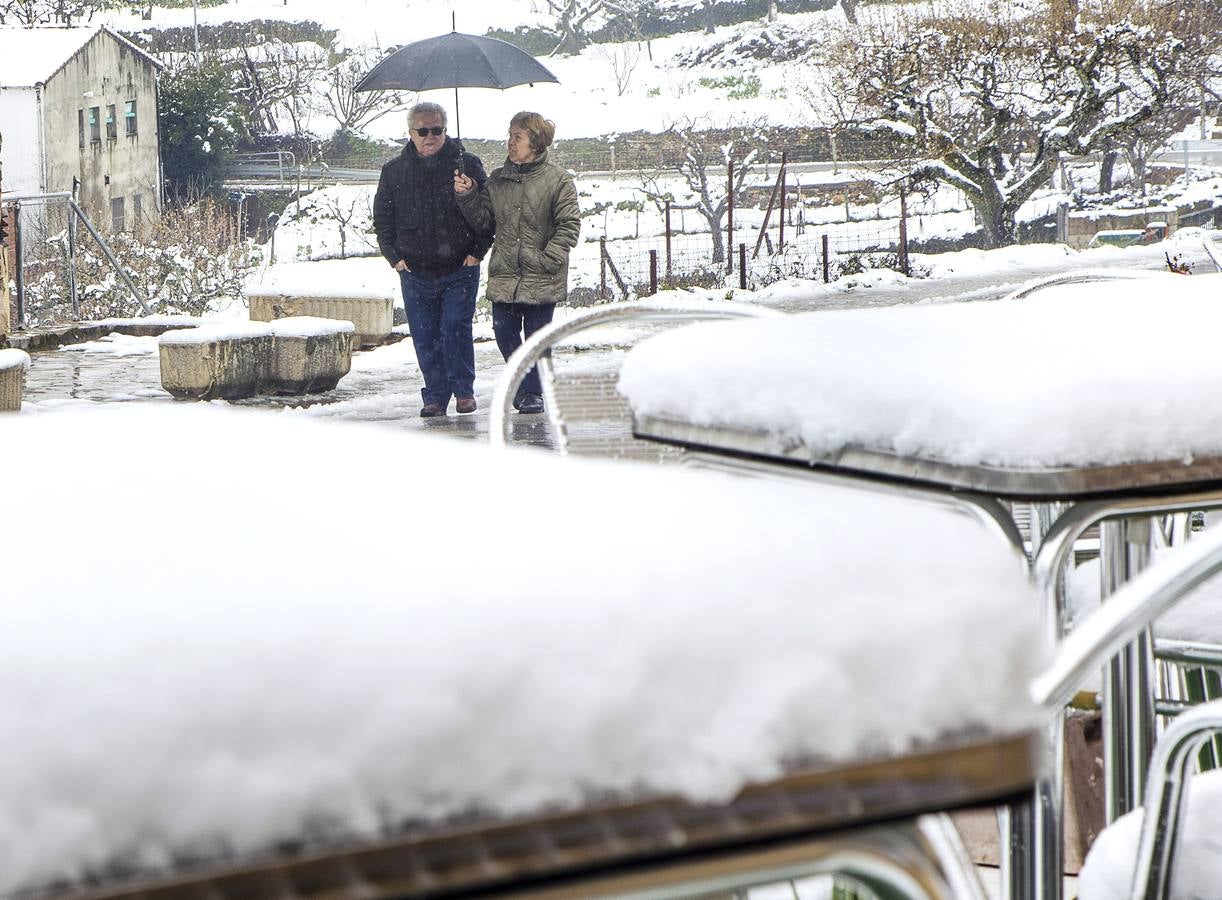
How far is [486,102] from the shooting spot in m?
50.4

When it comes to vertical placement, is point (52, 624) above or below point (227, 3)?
below

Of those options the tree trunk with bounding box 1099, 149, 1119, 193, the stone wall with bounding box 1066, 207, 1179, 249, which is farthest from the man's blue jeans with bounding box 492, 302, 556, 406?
the tree trunk with bounding box 1099, 149, 1119, 193

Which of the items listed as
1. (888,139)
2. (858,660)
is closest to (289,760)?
(858,660)

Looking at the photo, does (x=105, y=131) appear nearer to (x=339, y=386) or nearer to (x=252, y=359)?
(x=339, y=386)

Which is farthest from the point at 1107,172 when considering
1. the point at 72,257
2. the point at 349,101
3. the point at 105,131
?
the point at 349,101

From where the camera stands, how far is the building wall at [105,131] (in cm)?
3594

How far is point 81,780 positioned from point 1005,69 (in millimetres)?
25280

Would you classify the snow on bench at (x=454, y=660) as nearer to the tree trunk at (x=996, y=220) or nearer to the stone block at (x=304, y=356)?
the stone block at (x=304, y=356)

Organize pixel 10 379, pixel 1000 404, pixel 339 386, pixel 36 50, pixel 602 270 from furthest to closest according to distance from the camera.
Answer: pixel 36 50
pixel 602 270
pixel 339 386
pixel 10 379
pixel 1000 404

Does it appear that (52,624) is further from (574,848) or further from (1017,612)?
(1017,612)

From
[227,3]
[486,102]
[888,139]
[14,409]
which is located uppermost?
[227,3]

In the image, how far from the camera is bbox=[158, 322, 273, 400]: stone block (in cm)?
930

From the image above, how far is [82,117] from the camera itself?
36719mm

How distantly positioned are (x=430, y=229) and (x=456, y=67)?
12.1ft
